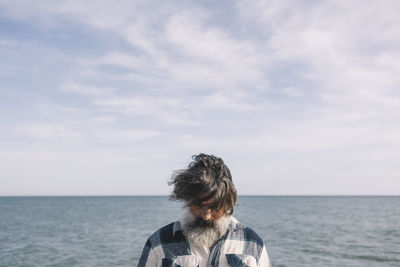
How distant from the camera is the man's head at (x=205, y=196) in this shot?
2.24 metres

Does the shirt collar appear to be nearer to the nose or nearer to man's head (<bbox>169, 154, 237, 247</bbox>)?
man's head (<bbox>169, 154, 237, 247</bbox>)

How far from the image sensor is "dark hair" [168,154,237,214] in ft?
7.34

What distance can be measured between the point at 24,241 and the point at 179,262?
26.5m

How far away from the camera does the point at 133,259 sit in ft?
59.0

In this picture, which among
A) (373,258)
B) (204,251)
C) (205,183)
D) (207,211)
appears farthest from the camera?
(373,258)

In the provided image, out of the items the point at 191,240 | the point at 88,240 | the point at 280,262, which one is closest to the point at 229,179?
the point at 191,240

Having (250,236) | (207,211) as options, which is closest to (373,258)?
(250,236)

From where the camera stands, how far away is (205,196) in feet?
7.41

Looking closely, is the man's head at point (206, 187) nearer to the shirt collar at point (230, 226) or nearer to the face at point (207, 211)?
the face at point (207, 211)

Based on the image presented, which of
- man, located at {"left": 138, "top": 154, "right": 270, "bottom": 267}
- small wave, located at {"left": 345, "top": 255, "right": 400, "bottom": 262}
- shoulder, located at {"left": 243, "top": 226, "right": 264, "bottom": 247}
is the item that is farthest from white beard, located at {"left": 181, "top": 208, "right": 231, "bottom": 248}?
small wave, located at {"left": 345, "top": 255, "right": 400, "bottom": 262}

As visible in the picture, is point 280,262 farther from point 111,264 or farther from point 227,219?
point 227,219

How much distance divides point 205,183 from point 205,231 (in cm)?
36

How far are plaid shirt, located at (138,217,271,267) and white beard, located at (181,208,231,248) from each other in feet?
0.09

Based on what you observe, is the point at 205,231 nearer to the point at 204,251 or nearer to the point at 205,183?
the point at 204,251
